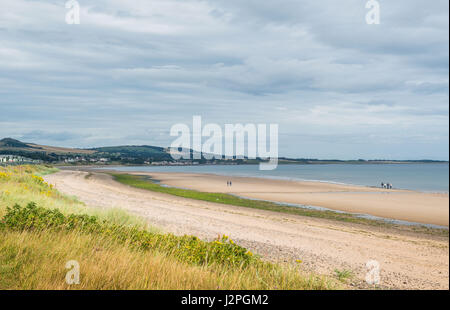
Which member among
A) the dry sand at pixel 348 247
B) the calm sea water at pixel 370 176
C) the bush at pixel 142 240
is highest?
the bush at pixel 142 240

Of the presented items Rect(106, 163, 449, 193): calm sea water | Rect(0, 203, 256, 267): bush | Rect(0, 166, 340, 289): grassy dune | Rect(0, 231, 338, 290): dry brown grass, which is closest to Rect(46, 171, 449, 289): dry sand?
Rect(0, 203, 256, 267): bush

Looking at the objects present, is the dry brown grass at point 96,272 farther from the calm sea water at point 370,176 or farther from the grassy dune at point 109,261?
the calm sea water at point 370,176

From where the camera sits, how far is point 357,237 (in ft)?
64.6

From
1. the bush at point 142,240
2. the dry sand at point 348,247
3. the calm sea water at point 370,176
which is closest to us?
the bush at point 142,240

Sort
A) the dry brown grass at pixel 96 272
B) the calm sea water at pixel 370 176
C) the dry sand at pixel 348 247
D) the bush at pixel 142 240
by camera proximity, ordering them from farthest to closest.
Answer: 1. the calm sea water at pixel 370 176
2. the dry sand at pixel 348 247
3. the bush at pixel 142 240
4. the dry brown grass at pixel 96 272

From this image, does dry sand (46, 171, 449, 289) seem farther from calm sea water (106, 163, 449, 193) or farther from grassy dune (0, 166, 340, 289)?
calm sea water (106, 163, 449, 193)

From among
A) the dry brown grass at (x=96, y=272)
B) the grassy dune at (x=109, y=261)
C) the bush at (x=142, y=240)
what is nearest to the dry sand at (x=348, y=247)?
the bush at (x=142, y=240)

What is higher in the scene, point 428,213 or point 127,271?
point 127,271

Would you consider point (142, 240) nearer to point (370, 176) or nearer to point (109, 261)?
point (109, 261)

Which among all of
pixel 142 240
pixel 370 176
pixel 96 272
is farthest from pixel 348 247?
pixel 370 176

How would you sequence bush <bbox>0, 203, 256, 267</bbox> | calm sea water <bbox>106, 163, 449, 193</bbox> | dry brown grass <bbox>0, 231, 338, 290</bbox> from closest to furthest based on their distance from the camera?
dry brown grass <bbox>0, 231, 338, 290</bbox> < bush <bbox>0, 203, 256, 267</bbox> < calm sea water <bbox>106, 163, 449, 193</bbox>
